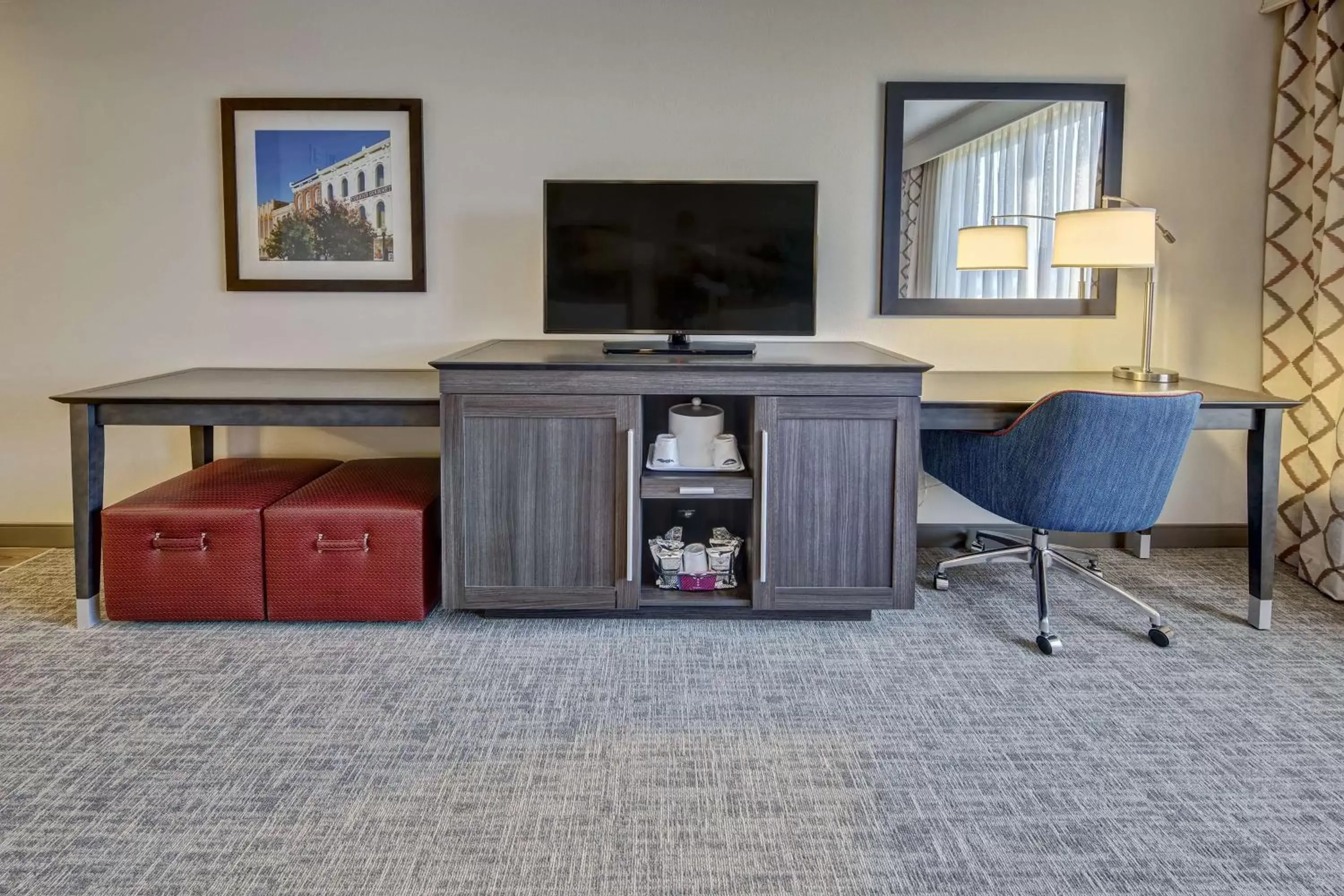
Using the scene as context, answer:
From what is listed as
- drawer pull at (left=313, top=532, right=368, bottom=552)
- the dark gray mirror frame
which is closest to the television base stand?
the dark gray mirror frame

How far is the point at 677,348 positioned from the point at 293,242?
3.82 feet

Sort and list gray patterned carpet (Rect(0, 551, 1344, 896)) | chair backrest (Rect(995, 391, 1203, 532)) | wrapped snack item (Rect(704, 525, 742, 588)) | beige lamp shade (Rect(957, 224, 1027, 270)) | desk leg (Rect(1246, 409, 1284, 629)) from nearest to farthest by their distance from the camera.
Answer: gray patterned carpet (Rect(0, 551, 1344, 896)) < chair backrest (Rect(995, 391, 1203, 532)) < desk leg (Rect(1246, 409, 1284, 629)) < wrapped snack item (Rect(704, 525, 742, 588)) < beige lamp shade (Rect(957, 224, 1027, 270))

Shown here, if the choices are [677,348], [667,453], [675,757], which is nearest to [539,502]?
[667,453]

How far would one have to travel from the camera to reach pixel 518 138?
2830 mm

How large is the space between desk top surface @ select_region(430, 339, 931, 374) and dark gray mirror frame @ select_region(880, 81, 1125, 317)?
324 mm

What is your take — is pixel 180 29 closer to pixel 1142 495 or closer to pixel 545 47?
pixel 545 47

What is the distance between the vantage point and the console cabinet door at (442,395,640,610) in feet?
7.61

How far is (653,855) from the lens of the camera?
145 cm

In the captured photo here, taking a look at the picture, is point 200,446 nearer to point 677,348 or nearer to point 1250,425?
point 677,348

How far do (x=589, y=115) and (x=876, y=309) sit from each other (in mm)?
987

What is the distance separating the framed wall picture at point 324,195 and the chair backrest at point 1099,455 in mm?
1723

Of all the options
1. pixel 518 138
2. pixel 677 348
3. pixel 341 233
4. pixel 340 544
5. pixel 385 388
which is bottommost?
pixel 340 544

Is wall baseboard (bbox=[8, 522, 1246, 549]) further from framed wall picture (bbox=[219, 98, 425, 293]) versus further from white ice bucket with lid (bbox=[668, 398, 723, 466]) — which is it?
framed wall picture (bbox=[219, 98, 425, 293])

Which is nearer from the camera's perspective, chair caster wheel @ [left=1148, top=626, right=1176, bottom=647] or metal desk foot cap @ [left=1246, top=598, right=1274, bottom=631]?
chair caster wheel @ [left=1148, top=626, right=1176, bottom=647]
